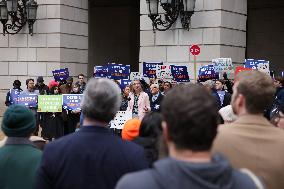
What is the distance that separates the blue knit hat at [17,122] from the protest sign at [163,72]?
43.4ft

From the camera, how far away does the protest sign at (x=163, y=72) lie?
17172mm

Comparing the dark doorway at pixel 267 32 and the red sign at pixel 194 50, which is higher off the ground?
the dark doorway at pixel 267 32

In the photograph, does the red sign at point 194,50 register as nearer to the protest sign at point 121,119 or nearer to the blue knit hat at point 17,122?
the protest sign at point 121,119

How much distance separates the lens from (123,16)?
89.6 feet

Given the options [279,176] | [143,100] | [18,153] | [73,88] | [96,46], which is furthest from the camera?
[96,46]

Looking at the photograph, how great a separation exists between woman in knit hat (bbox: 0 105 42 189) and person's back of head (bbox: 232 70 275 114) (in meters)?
1.39

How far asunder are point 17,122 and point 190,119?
6.15 feet

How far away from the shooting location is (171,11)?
1788 cm

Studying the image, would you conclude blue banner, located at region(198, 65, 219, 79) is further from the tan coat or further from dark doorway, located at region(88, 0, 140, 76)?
the tan coat

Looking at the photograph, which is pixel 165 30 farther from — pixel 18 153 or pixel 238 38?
pixel 18 153

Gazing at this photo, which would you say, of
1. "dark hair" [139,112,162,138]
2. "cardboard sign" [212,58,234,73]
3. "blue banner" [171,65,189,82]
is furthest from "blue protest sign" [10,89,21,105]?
"dark hair" [139,112,162,138]

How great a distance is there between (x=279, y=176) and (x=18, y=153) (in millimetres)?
1670

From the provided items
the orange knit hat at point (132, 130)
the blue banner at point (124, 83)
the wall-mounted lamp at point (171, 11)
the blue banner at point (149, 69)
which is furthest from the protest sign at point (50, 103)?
the orange knit hat at point (132, 130)

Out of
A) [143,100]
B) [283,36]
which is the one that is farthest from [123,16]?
[143,100]
